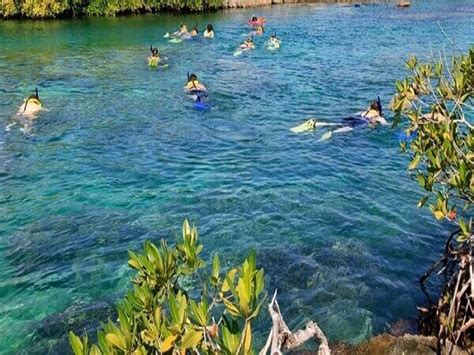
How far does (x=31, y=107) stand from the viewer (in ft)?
65.2

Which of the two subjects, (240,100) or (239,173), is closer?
(239,173)

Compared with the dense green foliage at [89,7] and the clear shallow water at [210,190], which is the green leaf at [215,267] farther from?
the dense green foliage at [89,7]

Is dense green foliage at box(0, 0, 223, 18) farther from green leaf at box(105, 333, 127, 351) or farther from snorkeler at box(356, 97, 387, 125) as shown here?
green leaf at box(105, 333, 127, 351)

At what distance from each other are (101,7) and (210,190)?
134 feet

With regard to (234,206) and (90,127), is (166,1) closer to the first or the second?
(90,127)

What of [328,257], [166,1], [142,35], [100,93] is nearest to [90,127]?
[100,93]

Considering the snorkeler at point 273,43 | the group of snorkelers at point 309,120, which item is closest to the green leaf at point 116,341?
the group of snorkelers at point 309,120

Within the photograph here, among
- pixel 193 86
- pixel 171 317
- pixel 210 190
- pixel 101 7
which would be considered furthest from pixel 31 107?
pixel 101 7

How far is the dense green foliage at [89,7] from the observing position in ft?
147

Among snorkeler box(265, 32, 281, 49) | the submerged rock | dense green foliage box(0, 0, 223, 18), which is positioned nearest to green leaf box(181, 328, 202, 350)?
the submerged rock

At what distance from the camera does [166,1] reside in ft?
169

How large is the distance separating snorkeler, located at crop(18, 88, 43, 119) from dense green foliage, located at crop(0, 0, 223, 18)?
95.1 feet

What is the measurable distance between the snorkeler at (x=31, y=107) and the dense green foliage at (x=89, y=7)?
28986 mm

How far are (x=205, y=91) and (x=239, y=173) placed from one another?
9146 mm
